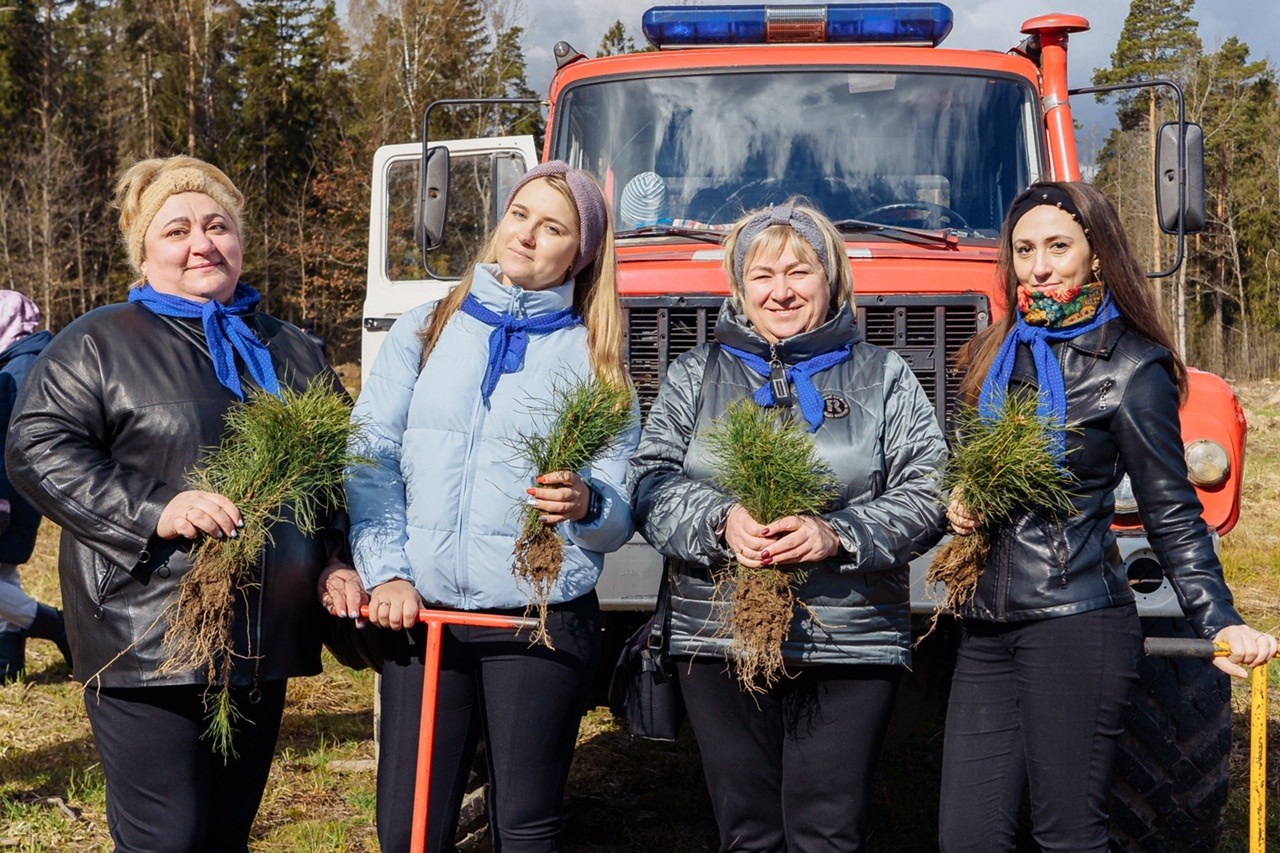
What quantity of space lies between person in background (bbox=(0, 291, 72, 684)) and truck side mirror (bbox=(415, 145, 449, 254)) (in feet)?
5.61

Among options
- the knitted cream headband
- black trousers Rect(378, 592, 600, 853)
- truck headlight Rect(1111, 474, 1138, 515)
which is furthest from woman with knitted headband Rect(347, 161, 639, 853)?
truck headlight Rect(1111, 474, 1138, 515)

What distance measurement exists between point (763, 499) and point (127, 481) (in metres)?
1.37

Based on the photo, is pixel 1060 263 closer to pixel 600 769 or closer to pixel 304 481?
pixel 304 481

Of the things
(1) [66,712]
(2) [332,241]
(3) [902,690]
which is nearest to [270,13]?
(2) [332,241]

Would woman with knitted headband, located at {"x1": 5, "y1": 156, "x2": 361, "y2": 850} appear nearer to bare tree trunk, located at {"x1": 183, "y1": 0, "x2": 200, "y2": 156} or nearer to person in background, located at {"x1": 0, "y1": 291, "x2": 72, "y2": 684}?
person in background, located at {"x1": 0, "y1": 291, "x2": 72, "y2": 684}

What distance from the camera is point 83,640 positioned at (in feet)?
8.89

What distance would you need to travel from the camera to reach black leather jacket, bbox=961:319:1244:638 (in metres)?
2.79

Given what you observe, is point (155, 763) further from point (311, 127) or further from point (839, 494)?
point (311, 127)

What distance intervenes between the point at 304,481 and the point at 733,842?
→ 4.25 feet

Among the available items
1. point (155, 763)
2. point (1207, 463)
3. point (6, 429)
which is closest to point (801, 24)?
point (1207, 463)

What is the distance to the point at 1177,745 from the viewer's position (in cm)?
386

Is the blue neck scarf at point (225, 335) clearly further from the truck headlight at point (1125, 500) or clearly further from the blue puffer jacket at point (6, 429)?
the blue puffer jacket at point (6, 429)

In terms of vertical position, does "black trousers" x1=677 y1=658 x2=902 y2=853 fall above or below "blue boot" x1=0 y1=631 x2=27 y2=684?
above

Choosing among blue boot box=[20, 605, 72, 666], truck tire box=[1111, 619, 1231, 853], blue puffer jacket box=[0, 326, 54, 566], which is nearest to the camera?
truck tire box=[1111, 619, 1231, 853]
